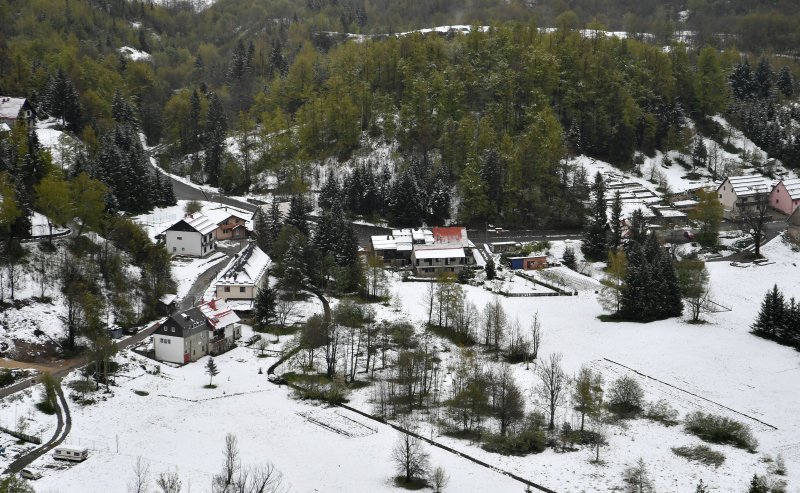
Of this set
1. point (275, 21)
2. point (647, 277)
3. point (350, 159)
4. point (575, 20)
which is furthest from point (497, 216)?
point (275, 21)

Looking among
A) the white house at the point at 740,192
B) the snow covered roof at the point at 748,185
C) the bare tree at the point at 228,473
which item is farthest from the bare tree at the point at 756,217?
the bare tree at the point at 228,473

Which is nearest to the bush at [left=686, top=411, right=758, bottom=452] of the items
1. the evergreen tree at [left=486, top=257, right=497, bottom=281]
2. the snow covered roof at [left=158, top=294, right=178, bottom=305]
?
the evergreen tree at [left=486, top=257, right=497, bottom=281]

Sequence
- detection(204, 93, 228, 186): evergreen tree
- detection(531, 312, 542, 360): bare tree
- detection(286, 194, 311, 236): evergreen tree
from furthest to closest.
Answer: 1. detection(204, 93, 228, 186): evergreen tree
2. detection(286, 194, 311, 236): evergreen tree
3. detection(531, 312, 542, 360): bare tree

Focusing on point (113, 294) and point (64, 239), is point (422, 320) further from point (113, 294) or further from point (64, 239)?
point (64, 239)

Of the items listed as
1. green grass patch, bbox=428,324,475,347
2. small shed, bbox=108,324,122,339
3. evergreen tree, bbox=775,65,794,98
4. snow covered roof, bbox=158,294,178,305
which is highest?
evergreen tree, bbox=775,65,794,98

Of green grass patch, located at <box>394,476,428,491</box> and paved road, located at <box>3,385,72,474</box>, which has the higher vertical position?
paved road, located at <box>3,385,72,474</box>

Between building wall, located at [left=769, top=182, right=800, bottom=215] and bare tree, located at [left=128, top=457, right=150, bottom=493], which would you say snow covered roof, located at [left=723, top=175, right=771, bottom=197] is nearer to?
building wall, located at [left=769, top=182, right=800, bottom=215]

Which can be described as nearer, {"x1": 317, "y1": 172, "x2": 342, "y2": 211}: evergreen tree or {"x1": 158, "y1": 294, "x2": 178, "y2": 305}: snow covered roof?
{"x1": 158, "y1": 294, "x2": 178, "y2": 305}: snow covered roof

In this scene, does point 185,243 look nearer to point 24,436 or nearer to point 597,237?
point 24,436
